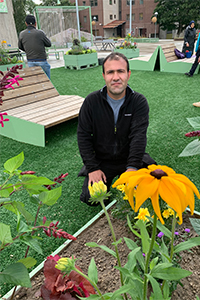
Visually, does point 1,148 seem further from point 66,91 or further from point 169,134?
point 66,91

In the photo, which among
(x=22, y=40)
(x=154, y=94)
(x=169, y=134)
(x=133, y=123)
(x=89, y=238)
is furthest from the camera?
(x=154, y=94)

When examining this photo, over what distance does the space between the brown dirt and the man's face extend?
106cm

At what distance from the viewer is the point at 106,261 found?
144 cm

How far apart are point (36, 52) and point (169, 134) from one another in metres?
3.52

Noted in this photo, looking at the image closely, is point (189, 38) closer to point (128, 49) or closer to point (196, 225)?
point (128, 49)

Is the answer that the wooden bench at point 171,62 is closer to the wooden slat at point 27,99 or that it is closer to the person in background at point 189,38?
the person in background at point 189,38

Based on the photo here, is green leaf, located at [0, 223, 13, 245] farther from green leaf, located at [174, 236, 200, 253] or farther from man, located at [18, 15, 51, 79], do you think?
man, located at [18, 15, 51, 79]

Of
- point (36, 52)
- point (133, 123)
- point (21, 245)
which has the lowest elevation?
point (21, 245)

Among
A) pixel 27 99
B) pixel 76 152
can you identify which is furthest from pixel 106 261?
pixel 27 99

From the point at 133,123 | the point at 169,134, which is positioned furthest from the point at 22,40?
the point at 133,123

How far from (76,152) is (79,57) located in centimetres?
730

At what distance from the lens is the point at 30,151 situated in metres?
3.14

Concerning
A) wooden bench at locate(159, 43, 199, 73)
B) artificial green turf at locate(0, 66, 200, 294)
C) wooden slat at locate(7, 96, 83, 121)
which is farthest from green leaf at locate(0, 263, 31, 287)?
wooden bench at locate(159, 43, 199, 73)

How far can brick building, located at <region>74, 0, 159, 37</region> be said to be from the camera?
121ft
